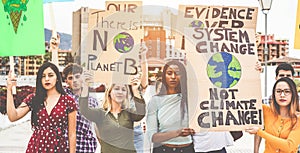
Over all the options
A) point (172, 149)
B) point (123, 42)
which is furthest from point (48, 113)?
point (172, 149)

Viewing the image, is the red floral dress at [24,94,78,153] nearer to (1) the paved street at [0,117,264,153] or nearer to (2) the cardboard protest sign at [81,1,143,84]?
(1) the paved street at [0,117,264,153]

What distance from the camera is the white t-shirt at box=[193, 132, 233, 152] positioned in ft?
7.16

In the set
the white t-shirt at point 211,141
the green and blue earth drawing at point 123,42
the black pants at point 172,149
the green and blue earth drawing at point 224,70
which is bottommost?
the black pants at point 172,149

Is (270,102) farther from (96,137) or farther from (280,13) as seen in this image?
(96,137)

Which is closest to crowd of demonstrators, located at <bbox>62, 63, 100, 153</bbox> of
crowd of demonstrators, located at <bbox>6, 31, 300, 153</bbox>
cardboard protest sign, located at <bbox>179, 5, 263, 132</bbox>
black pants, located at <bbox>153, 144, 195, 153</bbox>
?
crowd of demonstrators, located at <bbox>6, 31, 300, 153</bbox>

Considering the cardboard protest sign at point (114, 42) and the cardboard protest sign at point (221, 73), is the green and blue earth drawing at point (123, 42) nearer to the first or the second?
the cardboard protest sign at point (114, 42)

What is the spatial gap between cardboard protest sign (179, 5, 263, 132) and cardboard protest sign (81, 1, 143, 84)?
0.81 feet

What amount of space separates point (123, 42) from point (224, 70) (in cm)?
50

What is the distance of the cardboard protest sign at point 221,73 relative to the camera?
6.88 feet

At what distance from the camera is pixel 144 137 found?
7.08 feet

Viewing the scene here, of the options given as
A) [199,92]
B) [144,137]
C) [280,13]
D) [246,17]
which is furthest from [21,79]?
[280,13]

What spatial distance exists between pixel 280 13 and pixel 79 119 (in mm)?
1102

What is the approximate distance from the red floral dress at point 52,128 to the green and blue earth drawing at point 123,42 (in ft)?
1.12

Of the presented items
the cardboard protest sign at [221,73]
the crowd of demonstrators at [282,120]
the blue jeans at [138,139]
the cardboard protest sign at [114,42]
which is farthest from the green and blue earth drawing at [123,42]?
the crowd of demonstrators at [282,120]
